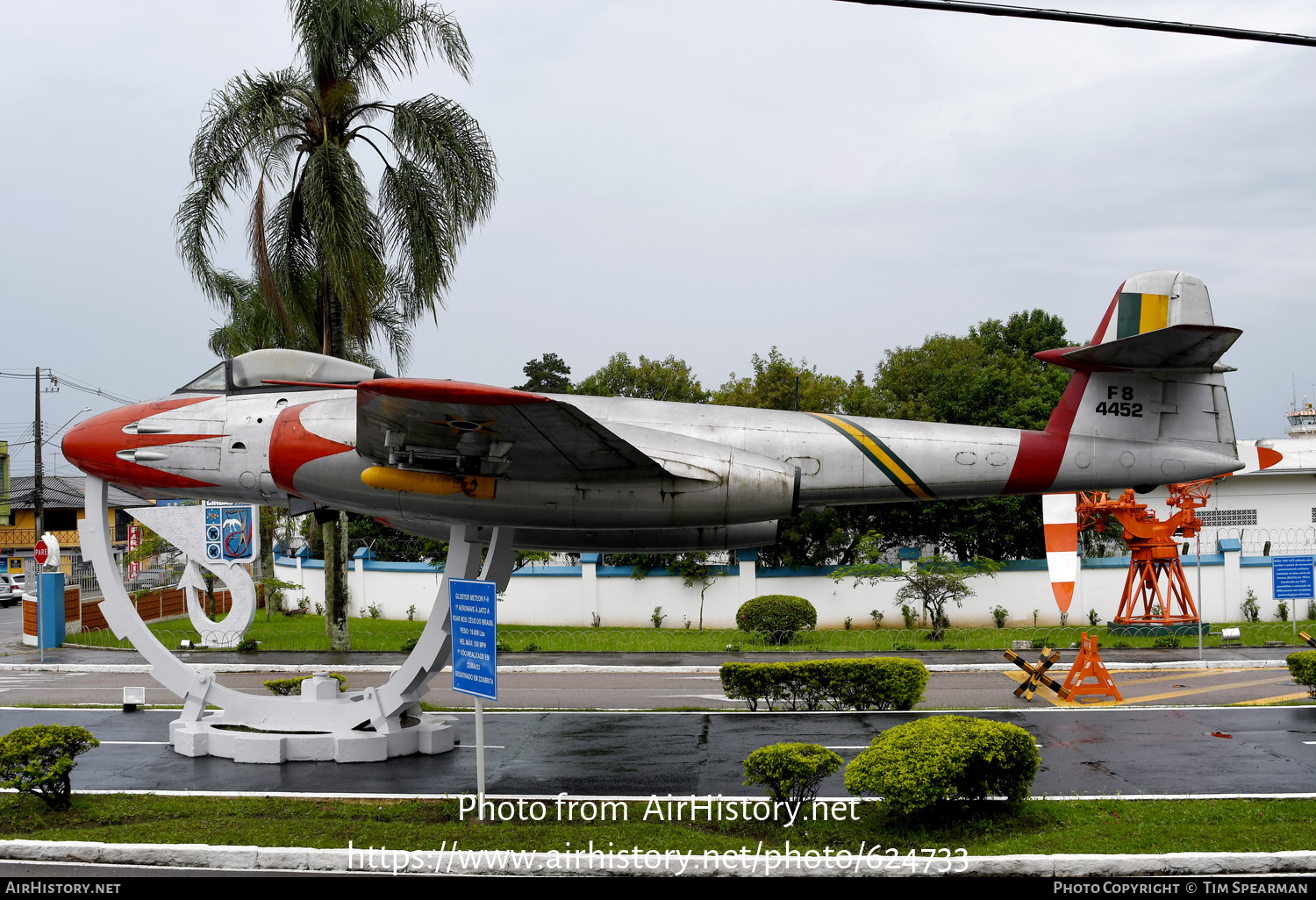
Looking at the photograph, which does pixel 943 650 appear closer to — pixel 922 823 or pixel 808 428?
pixel 808 428

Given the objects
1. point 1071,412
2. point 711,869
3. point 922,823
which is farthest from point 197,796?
point 1071,412

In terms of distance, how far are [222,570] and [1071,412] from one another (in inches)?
759

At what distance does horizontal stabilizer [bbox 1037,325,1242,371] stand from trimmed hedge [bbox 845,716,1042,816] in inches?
183

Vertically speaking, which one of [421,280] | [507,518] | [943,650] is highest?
[421,280]

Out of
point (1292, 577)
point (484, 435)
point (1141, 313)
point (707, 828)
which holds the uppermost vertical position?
point (1141, 313)

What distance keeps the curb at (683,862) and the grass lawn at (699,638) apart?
18.3 m

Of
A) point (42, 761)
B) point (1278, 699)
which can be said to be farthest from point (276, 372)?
point (1278, 699)

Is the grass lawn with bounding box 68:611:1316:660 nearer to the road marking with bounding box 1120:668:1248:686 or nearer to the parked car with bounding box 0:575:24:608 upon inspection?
the road marking with bounding box 1120:668:1248:686

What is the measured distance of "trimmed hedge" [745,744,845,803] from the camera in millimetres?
9125

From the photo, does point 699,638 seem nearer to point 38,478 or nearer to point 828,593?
point 828,593

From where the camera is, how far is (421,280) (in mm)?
22422

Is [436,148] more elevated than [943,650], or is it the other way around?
[436,148]

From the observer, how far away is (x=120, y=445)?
13.0 m

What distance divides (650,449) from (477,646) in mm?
2943
